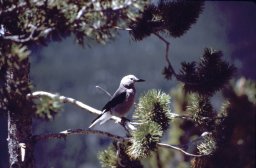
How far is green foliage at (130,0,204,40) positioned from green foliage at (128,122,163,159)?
49 centimetres

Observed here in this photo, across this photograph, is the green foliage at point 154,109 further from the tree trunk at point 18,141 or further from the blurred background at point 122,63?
the blurred background at point 122,63

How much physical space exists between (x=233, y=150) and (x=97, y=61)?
465cm

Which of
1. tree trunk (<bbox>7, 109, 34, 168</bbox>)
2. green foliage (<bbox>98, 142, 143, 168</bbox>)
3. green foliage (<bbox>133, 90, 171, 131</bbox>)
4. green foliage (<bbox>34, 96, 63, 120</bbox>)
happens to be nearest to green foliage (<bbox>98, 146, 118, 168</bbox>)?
green foliage (<bbox>98, 142, 143, 168</bbox>)

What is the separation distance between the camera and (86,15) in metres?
1.50

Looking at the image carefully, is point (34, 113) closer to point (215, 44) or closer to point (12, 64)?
point (12, 64)

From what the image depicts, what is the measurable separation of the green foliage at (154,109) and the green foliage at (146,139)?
0.13 m

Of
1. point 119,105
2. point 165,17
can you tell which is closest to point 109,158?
point 119,105

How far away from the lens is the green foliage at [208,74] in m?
2.19

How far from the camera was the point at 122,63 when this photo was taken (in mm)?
5891

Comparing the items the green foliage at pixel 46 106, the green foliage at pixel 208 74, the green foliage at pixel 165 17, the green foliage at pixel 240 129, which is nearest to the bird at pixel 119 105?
the green foliage at pixel 208 74

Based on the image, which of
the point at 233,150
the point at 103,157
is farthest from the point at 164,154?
the point at 233,150

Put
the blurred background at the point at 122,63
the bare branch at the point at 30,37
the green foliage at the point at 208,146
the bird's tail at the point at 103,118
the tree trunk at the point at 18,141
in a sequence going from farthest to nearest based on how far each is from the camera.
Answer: the blurred background at the point at 122,63 → the bird's tail at the point at 103,118 → the tree trunk at the point at 18,141 → the green foliage at the point at 208,146 → the bare branch at the point at 30,37

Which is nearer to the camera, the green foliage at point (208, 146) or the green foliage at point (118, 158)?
the green foliage at point (208, 146)

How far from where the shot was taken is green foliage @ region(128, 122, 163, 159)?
187 centimetres
